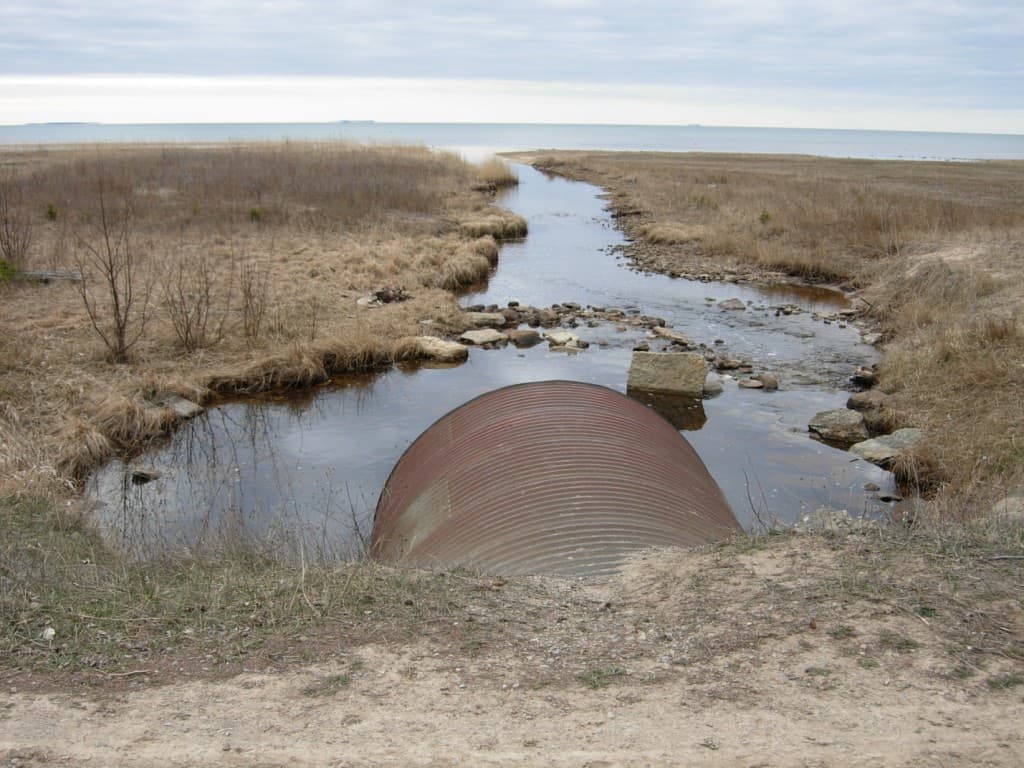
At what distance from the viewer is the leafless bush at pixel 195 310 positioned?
13914mm

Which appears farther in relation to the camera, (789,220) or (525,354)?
(789,220)

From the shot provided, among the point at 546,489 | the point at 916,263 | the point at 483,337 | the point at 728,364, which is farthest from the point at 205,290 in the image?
the point at 916,263

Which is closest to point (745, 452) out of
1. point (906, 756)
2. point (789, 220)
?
point (906, 756)

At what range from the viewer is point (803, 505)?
372 inches

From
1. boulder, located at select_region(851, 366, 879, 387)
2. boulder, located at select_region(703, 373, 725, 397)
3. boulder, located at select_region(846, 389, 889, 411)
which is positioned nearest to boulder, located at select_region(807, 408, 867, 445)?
boulder, located at select_region(846, 389, 889, 411)

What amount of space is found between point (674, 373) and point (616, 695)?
385 inches

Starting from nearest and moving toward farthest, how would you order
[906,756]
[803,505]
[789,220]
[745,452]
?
[906,756]
[803,505]
[745,452]
[789,220]

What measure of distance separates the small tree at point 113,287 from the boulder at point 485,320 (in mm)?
6204

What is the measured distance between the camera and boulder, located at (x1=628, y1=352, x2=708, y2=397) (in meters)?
13.2

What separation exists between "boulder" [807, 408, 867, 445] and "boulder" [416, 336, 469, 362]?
6.35 metres

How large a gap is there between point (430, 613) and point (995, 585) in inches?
127

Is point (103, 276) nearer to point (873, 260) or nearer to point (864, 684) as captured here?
point (864, 684)

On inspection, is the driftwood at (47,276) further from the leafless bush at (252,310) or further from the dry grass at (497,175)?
the dry grass at (497,175)

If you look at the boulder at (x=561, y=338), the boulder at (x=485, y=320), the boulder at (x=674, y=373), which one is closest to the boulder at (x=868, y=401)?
the boulder at (x=674, y=373)
